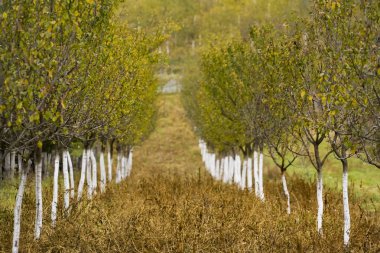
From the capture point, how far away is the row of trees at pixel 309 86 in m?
8.73

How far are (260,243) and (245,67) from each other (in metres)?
11.0

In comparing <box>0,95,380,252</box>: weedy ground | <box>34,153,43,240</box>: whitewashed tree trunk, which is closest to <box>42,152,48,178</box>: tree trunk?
<box>0,95,380,252</box>: weedy ground

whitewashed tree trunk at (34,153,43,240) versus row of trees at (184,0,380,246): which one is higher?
row of trees at (184,0,380,246)

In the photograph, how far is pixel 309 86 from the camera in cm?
1254

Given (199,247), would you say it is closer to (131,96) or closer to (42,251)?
(42,251)

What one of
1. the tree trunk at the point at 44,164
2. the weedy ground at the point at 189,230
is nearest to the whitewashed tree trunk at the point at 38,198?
the weedy ground at the point at 189,230

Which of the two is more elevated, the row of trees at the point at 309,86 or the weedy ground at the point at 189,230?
the row of trees at the point at 309,86

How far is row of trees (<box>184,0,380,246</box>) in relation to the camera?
8.73m

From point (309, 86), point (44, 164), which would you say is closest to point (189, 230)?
point (309, 86)

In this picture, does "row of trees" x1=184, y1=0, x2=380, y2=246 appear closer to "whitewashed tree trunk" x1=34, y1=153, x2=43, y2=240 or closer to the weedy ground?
the weedy ground

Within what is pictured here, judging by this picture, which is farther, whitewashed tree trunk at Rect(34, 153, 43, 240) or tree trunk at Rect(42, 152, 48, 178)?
tree trunk at Rect(42, 152, 48, 178)

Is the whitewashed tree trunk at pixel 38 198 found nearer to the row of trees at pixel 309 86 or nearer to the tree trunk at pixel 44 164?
the row of trees at pixel 309 86

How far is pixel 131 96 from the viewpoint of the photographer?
16.7 metres

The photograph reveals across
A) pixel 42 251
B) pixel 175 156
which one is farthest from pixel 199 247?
pixel 175 156
